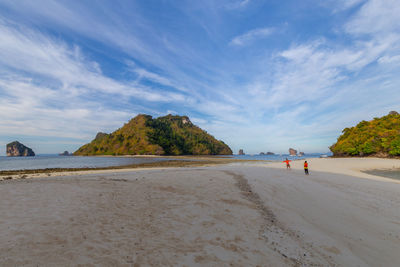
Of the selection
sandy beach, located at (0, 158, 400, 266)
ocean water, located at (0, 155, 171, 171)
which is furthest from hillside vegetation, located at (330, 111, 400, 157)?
ocean water, located at (0, 155, 171, 171)

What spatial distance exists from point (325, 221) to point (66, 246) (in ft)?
30.1

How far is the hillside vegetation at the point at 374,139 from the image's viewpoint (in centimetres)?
4912

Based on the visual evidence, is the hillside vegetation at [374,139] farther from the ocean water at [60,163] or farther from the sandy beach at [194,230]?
the ocean water at [60,163]

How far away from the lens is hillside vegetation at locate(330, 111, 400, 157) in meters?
49.1

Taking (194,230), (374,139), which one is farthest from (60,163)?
(374,139)

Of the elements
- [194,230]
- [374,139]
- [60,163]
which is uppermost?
[374,139]

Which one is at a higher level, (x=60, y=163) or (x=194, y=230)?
(x=60, y=163)

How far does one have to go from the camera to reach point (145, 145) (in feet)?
535

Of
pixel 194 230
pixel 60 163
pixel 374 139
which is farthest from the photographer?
pixel 60 163

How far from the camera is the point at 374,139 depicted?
53.7 metres

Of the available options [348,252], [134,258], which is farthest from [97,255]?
[348,252]

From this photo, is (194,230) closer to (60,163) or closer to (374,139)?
(60,163)

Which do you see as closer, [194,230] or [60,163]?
[194,230]

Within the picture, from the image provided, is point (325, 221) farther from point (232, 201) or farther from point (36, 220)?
point (36, 220)
